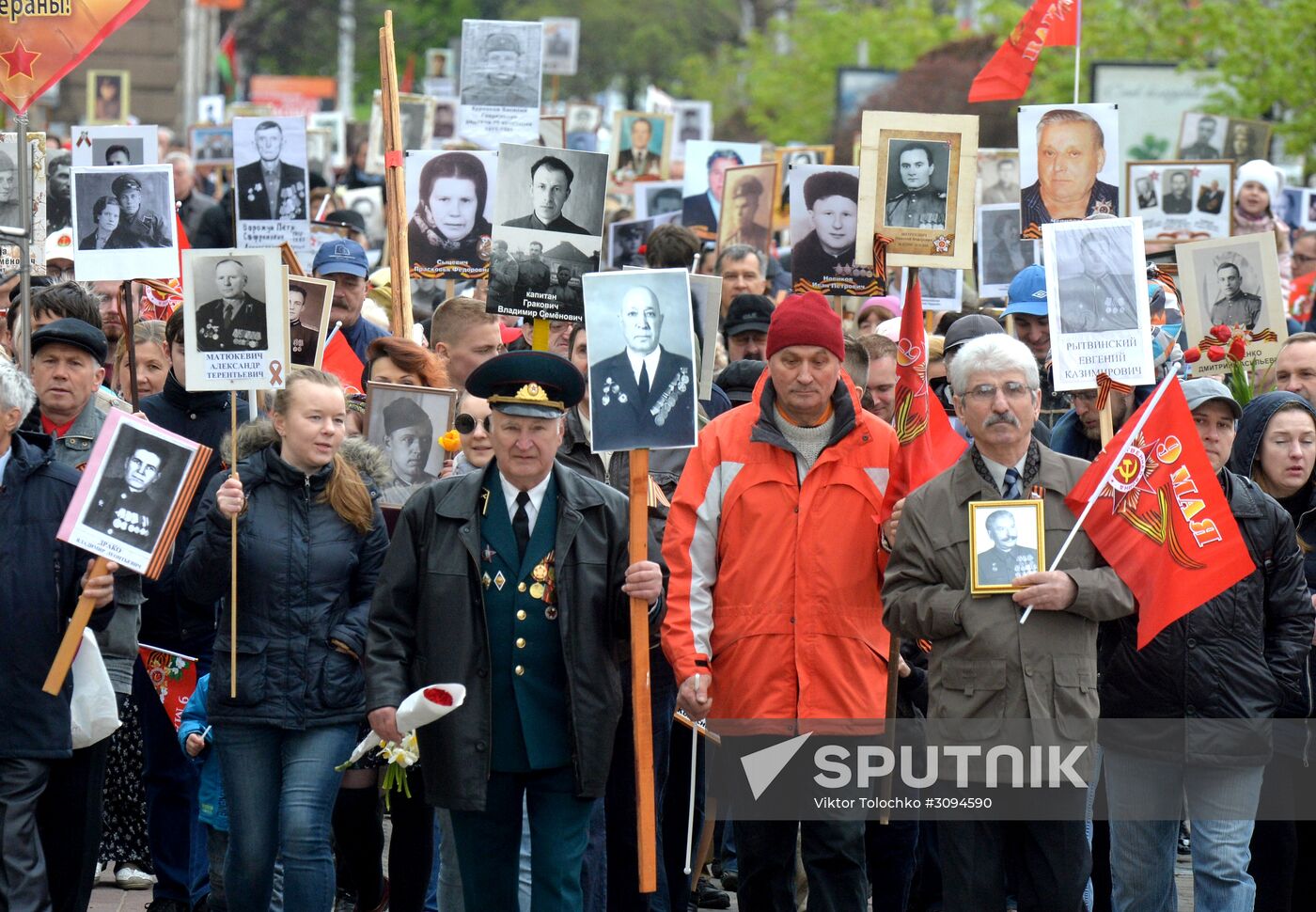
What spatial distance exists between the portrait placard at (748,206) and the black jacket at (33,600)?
705cm

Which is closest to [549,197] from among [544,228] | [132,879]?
[544,228]

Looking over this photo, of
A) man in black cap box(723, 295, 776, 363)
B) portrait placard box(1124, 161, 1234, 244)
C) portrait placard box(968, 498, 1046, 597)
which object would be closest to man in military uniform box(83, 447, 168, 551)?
portrait placard box(968, 498, 1046, 597)

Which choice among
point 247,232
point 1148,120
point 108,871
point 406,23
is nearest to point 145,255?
point 247,232

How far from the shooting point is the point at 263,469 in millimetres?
6410

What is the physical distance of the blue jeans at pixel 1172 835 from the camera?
20.6 feet

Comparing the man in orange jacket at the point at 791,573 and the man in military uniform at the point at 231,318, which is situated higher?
the man in military uniform at the point at 231,318

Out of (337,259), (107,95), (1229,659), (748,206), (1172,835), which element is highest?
(107,95)

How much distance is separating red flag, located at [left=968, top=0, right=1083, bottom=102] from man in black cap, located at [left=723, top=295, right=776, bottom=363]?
1.88 metres

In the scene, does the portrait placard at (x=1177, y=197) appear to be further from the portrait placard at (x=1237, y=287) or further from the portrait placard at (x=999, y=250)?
the portrait placard at (x=1237, y=287)

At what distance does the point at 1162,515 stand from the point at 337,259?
14.6 ft

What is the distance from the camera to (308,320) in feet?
27.1

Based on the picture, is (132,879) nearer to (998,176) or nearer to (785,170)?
(998,176)

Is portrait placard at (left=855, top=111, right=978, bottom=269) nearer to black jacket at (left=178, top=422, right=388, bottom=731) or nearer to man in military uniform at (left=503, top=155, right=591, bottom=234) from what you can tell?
man in military uniform at (left=503, top=155, right=591, bottom=234)

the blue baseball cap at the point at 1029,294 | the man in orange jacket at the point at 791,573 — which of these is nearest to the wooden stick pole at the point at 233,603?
the man in orange jacket at the point at 791,573
